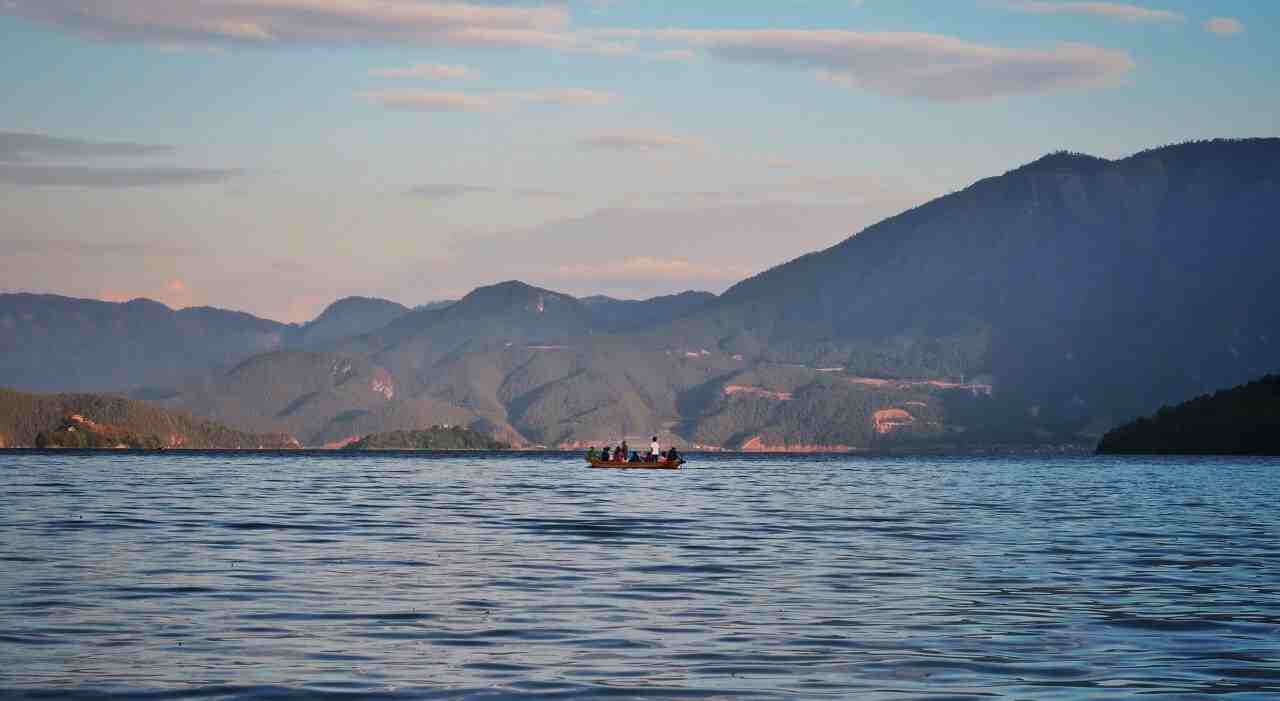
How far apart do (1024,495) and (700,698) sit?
3933 inches

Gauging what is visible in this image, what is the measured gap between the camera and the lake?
29453mm

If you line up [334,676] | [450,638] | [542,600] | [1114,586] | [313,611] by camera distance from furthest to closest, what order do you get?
[1114,586] < [542,600] < [313,611] < [450,638] < [334,676]

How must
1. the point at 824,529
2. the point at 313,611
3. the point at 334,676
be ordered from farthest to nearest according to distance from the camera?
the point at 824,529, the point at 313,611, the point at 334,676

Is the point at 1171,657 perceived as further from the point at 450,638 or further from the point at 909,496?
the point at 909,496

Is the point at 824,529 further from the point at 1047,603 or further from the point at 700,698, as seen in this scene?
the point at 700,698

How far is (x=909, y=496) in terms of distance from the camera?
11950 centimetres

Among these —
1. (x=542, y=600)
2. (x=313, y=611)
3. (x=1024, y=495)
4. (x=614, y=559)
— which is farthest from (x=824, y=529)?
(x=1024, y=495)

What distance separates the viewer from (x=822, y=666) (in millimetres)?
30953

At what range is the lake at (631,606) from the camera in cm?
2945

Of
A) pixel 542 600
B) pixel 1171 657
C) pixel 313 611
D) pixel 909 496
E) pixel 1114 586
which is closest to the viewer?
pixel 1171 657

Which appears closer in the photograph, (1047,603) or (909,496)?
(1047,603)

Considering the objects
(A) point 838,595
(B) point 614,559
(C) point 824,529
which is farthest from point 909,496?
(A) point 838,595

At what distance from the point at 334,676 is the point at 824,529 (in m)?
44.8

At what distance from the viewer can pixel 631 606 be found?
1590 inches
